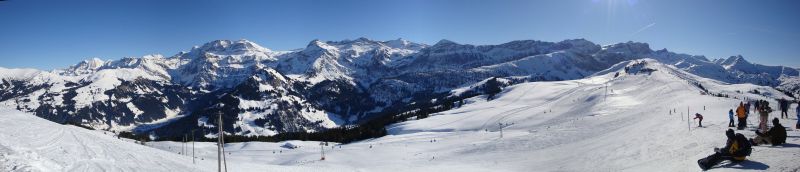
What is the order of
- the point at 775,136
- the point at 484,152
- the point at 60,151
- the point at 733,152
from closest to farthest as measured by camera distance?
the point at 733,152, the point at 60,151, the point at 775,136, the point at 484,152

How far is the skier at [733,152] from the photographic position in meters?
21.1

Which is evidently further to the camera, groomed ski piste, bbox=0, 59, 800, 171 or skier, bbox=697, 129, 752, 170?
skier, bbox=697, 129, 752, 170

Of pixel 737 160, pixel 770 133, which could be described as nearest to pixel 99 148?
pixel 737 160

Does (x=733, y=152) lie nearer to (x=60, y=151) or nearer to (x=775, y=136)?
(x=775, y=136)

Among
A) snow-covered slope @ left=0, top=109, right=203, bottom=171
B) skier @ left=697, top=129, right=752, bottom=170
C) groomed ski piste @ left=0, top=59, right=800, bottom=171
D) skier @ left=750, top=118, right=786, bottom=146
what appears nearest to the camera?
snow-covered slope @ left=0, top=109, right=203, bottom=171

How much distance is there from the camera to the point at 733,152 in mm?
21391

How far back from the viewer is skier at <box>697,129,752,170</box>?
21.1m

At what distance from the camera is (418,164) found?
51.9 metres

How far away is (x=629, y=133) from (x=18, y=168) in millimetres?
41448

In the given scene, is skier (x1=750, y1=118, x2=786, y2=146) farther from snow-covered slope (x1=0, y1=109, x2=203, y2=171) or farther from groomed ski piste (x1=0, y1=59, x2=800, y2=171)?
snow-covered slope (x1=0, y1=109, x2=203, y2=171)

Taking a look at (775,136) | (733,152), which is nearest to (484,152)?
(775,136)

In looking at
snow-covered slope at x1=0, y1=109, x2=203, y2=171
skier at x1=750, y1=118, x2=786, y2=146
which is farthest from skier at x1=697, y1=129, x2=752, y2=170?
snow-covered slope at x1=0, y1=109, x2=203, y2=171

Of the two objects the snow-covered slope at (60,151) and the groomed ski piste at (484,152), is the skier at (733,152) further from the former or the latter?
the snow-covered slope at (60,151)

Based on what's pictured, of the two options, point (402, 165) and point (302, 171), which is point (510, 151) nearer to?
point (402, 165)
